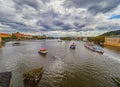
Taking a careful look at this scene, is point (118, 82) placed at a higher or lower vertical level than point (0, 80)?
lower

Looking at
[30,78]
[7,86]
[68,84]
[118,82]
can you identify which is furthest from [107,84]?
[7,86]

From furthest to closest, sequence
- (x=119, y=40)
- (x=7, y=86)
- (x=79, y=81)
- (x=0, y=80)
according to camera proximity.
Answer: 1. (x=119, y=40)
2. (x=79, y=81)
3. (x=0, y=80)
4. (x=7, y=86)

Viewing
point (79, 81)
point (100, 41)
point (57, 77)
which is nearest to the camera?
point (79, 81)

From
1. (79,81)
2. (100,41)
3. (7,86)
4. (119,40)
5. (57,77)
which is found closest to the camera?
(7,86)

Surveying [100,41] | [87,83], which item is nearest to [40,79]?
[87,83]

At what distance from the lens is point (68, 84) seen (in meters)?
22.8

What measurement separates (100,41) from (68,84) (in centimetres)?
13755

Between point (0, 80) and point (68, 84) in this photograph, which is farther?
point (68, 84)

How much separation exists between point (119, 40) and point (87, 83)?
104109 mm

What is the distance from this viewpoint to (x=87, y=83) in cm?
2353

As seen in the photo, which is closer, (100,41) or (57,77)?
(57,77)

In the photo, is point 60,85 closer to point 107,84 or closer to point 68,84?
point 68,84

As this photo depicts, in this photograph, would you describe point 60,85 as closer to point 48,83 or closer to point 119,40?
point 48,83

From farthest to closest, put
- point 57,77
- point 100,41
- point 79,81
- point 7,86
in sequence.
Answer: point 100,41 < point 57,77 < point 79,81 < point 7,86
